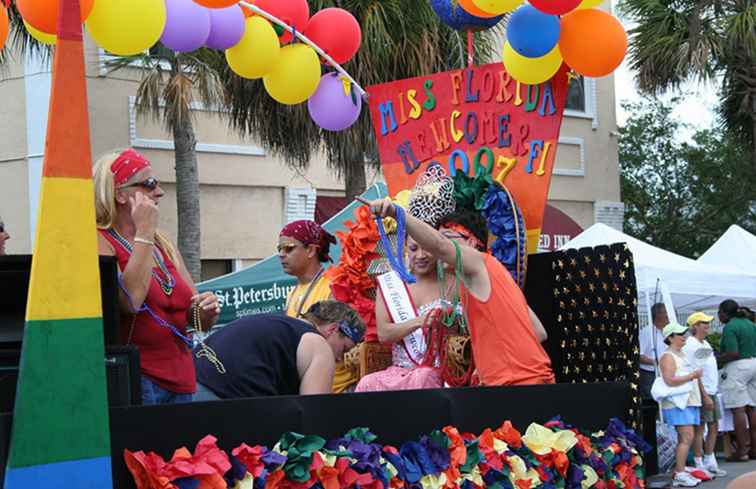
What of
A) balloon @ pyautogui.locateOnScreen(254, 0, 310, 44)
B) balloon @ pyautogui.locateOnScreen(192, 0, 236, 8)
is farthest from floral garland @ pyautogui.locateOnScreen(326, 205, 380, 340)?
balloon @ pyautogui.locateOnScreen(192, 0, 236, 8)

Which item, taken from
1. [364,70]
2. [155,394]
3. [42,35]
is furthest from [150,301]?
[364,70]

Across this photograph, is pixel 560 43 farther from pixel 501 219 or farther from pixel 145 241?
pixel 145 241

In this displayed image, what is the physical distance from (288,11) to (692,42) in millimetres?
13524

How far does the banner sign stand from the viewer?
6223mm

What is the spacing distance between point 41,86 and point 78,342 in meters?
15.6

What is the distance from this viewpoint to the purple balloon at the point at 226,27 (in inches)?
246

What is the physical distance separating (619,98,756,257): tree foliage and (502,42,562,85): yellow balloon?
74.5ft

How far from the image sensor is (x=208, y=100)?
14539 millimetres

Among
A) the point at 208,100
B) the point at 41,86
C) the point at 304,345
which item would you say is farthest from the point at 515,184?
the point at 41,86

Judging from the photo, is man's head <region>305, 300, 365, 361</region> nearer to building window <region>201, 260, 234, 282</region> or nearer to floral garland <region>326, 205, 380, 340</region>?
floral garland <region>326, 205, 380, 340</region>

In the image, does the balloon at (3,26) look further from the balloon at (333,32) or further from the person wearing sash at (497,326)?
the person wearing sash at (497,326)

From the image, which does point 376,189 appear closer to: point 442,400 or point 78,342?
point 442,400

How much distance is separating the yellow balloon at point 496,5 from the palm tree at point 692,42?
1329 cm

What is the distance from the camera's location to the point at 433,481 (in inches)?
165
